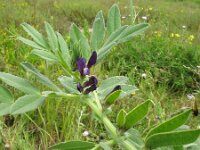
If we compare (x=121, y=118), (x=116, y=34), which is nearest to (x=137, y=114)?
(x=121, y=118)

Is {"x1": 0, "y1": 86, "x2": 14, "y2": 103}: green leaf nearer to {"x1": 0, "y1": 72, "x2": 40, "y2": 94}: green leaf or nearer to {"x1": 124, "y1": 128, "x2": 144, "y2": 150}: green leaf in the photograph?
{"x1": 0, "y1": 72, "x2": 40, "y2": 94}: green leaf

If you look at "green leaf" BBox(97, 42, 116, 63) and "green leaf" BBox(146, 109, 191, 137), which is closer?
"green leaf" BBox(146, 109, 191, 137)

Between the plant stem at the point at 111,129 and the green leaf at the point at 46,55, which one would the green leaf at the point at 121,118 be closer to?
the plant stem at the point at 111,129

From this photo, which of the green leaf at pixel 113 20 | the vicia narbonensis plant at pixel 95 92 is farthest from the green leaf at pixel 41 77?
the green leaf at pixel 113 20

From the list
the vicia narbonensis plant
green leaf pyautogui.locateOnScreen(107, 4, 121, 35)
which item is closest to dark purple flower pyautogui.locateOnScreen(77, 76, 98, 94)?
the vicia narbonensis plant

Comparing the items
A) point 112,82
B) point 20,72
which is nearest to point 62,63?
point 112,82

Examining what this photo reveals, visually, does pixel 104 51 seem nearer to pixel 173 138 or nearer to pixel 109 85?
pixel 109 85

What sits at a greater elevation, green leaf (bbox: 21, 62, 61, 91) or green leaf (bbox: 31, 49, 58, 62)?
green leaf (bbox: 31, 49, 58, 62)
